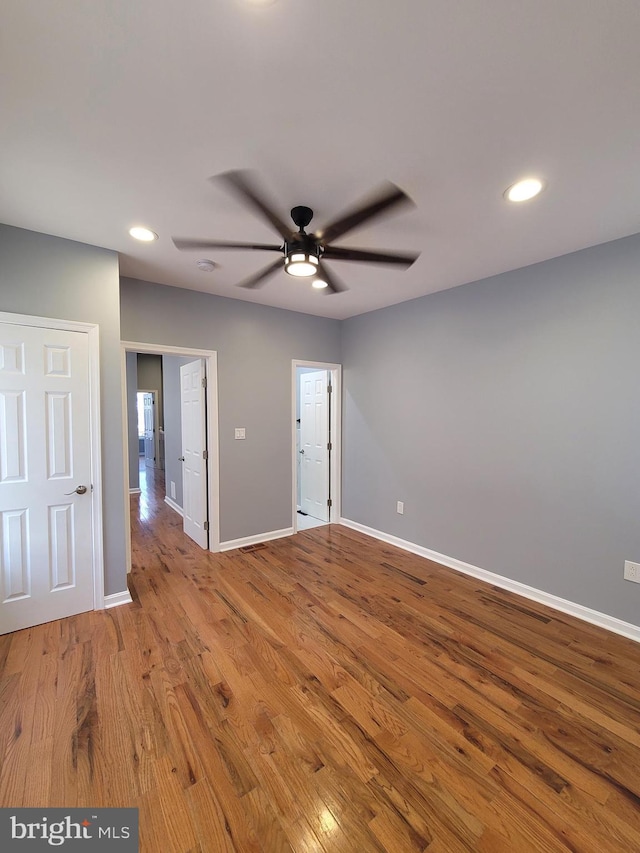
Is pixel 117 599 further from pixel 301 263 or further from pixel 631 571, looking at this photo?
pixel 631 571

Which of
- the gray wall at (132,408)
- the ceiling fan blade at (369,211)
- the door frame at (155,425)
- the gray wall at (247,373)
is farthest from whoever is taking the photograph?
the door frame at (155,425)

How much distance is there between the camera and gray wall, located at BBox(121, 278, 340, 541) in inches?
135

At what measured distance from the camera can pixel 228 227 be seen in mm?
2291

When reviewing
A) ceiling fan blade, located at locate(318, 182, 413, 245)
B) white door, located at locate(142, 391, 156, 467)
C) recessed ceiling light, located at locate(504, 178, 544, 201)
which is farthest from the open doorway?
recessed ceiling light, located at locate(504, 178, 544, 201)

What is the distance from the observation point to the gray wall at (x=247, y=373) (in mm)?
3436

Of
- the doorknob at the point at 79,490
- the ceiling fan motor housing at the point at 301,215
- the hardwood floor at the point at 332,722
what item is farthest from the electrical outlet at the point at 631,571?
the doorknob at the point at 79,490

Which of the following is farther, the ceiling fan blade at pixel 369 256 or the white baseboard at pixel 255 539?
the white baseboard at pixel 255 539

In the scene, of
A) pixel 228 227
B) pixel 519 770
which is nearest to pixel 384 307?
pixel 228 227

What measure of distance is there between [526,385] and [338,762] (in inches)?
112

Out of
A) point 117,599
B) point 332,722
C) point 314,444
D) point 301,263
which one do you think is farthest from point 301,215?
point 314,444

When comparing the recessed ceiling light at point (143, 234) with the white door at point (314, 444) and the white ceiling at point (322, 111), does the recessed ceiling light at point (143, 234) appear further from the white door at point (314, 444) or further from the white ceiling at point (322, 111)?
the white door at point (314, 444)

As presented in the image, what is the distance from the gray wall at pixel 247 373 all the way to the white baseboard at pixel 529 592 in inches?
60.6

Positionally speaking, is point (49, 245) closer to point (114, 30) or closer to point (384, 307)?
point (114, 30)

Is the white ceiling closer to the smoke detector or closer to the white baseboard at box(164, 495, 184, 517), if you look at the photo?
the smoke detector
